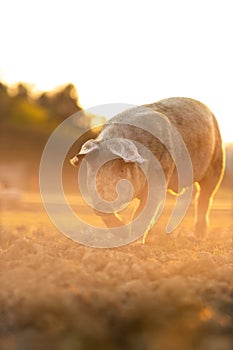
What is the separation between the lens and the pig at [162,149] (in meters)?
7.02

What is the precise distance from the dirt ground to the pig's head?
0.93 m

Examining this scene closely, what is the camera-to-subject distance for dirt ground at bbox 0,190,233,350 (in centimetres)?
355

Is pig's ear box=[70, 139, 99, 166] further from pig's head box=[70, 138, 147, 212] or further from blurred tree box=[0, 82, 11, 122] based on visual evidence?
blurred tree box=[0, 82, 11, 122]

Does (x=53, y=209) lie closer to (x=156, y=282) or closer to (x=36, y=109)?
(x=156, y=282)

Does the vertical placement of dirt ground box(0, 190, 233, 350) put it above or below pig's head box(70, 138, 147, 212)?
below

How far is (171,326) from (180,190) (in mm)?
5265

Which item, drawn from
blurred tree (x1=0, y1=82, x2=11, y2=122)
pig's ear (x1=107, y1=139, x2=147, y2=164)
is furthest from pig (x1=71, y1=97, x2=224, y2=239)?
blurred tree (x1=0, y1=82, x2=11, y2=122)

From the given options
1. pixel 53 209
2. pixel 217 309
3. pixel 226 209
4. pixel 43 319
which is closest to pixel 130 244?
pixel 217 309

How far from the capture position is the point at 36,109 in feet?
89.4

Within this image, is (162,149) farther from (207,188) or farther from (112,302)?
(112,302)

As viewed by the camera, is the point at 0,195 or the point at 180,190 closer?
the point at 180,190

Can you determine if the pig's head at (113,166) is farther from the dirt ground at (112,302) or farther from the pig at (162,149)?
the dirt ground at (112,302)

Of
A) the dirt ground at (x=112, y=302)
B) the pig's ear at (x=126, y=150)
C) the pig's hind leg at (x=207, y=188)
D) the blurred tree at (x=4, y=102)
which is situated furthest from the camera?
the blurred tree at (x=4, y=102)

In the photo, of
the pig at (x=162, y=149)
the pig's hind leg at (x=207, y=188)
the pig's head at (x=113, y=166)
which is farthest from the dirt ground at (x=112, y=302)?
the pig's hind leg at (x=207, y=188)
